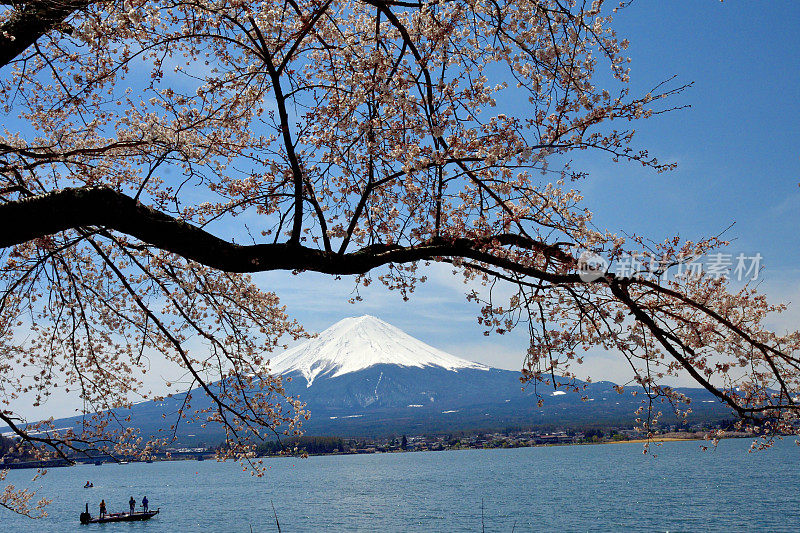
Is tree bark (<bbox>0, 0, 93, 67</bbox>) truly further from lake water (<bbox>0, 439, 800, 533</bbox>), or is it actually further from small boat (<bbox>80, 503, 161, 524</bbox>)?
small boat (<bbox>80, 503, 161, 524</bbox>)

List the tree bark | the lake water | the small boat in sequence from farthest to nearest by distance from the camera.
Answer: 1. the small boat
2. the lake water
3. the tree bark

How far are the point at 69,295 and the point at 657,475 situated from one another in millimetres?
80656

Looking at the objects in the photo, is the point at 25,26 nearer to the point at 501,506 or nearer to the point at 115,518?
the point at 501,506

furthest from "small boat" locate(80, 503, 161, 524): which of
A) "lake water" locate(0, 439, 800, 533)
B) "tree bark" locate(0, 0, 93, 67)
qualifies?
"tree bark" locate(0, 0, 93, 67)

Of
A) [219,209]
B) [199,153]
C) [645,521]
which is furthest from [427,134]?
[645,521]

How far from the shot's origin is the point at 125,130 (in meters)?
5.56

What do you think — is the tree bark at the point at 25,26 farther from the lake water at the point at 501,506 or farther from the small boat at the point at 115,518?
the small boat at the point at 115,518

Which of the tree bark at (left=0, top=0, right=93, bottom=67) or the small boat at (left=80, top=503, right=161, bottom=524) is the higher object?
the tree bark at (left=0, top=0, right=93, bottom=67)

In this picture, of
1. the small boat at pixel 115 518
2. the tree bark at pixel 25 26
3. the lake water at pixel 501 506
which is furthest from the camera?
the small boat at pixel 115 518

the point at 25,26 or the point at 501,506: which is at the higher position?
the point at 25,26

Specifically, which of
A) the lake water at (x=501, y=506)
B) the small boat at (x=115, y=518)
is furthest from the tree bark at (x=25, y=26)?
the small boat at (x=115, y=518)

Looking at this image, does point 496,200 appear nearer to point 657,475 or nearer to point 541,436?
point 657,475

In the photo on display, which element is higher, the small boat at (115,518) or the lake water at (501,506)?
the small boat at (115,518)

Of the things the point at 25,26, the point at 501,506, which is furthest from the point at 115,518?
the point at 25,26
